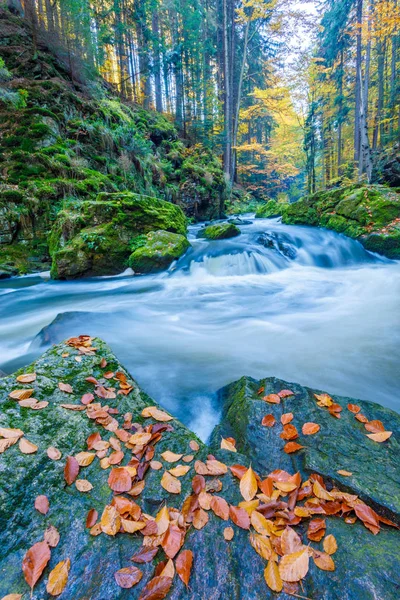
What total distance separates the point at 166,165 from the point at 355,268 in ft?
33.3

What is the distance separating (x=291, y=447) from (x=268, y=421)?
26cm

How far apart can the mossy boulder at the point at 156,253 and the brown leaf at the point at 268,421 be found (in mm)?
5823

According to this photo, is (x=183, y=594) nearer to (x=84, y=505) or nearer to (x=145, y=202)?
(x=84, y=505)

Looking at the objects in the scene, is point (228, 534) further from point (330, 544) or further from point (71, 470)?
point (71, 470)

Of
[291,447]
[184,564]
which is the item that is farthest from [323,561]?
[291,447]

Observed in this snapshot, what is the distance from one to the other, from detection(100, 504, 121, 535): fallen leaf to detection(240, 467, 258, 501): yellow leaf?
1.96 feet

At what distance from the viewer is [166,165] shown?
14164 millimetres

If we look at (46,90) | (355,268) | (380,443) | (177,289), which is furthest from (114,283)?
(46,90)

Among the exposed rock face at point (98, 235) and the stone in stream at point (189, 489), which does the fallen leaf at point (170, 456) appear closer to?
the stone in stream at point (189, 489)

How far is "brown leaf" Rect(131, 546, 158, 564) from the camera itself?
1.15m

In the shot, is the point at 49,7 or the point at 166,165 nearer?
the point at 49,7

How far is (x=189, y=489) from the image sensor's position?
147 centimetres

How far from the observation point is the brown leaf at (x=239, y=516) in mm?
1281

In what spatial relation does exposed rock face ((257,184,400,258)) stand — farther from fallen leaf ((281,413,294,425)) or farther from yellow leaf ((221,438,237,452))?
yellow leaf ((221,438,237,452))
